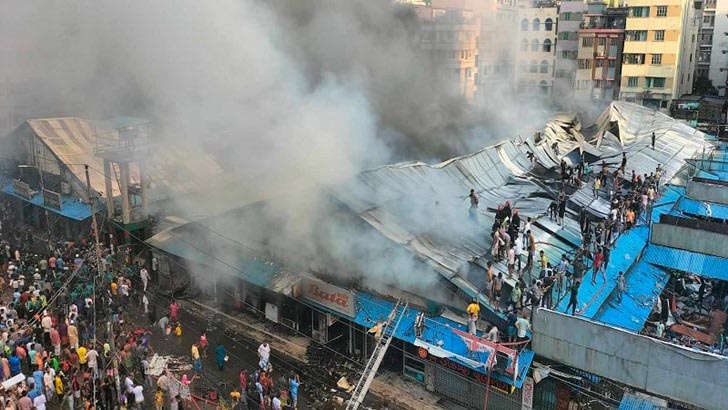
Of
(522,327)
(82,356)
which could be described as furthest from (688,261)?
(82,356)

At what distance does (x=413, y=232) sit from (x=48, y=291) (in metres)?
9.56

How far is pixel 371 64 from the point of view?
102 feet

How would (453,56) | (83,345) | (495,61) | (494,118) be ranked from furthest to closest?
1. (495,61)
2. (453,56)
3. (494,118)
4. (83,345)

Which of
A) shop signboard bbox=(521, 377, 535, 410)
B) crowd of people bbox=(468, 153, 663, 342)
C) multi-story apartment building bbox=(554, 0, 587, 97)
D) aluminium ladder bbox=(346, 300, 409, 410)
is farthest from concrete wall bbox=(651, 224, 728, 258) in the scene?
multi-story apartment building bbox=(554, 0, 587, 97)

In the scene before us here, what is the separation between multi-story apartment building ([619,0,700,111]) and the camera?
42906 millimetres

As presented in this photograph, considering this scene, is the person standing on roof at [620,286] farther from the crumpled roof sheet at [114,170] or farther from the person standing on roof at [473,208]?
the crumpled roof sheet at [114,170]

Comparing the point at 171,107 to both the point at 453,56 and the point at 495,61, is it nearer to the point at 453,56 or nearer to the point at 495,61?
the point at 453,56

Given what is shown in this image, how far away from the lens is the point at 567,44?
2000 inches

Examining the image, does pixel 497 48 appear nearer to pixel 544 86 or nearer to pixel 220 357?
pixel 544 86

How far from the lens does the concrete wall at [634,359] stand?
9.52m

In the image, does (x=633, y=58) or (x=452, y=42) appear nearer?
(x=452, y=42)

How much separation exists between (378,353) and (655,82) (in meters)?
40.3

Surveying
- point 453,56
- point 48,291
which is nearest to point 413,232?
point 48,291

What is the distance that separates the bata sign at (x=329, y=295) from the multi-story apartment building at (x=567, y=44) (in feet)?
134
